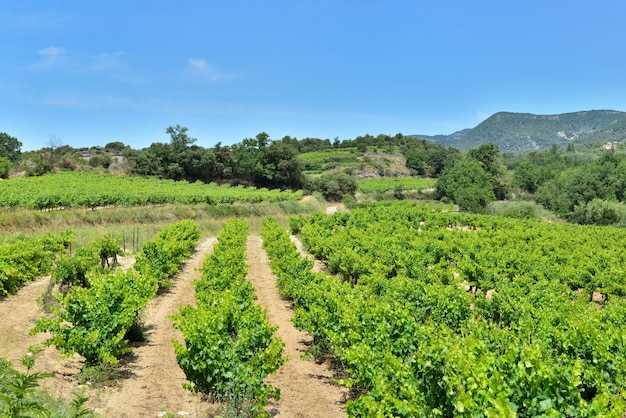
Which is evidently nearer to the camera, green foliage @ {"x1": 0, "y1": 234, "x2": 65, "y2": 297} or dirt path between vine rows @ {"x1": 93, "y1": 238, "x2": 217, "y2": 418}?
dirt path between vine rows @ {"x1": 93, "y1": 238, "x2": 217, "y2": 418}

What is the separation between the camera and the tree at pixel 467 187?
6419 cm

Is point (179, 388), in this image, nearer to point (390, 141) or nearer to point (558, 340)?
point (558, 340)

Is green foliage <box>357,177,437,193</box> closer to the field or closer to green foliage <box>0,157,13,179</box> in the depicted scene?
green foliage <box>0,157,13,179</box>

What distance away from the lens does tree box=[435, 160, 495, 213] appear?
64.2 m

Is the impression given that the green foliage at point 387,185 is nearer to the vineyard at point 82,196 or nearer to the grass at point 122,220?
the vineyard at point 82,196

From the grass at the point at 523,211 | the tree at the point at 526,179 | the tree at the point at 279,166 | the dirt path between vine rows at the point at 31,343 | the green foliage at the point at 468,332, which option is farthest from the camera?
the tree at the point at 526,179

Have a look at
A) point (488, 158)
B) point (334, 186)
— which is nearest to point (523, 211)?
point (488, 158)

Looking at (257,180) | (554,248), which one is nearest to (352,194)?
(257,180)

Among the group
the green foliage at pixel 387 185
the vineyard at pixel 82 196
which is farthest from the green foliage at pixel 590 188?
the vineyard at pixel 82 196

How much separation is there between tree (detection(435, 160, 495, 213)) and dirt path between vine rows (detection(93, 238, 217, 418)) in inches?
2231

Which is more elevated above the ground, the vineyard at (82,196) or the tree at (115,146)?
the tree at (115,146)

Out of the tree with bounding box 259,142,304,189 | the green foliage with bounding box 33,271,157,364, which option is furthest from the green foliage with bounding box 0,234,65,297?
the tree with bounding box 259,142,304,189

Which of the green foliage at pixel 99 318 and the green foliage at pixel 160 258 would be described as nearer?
the green foliage at pixel 99 318

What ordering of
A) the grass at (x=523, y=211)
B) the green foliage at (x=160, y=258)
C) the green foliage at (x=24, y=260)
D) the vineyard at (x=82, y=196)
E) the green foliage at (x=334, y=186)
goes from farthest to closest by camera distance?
the green foliage at (x=334, y=186) < the grass at (x=523, y=211) < the vineyard at (x=82, y=196) < the green foliage at (x=160, y=258) < the green foliage at (x=24, y=260)
